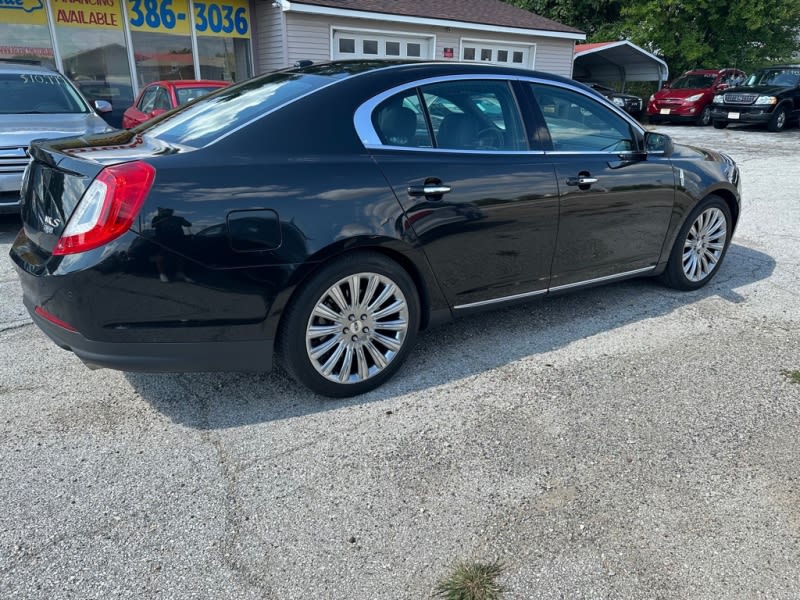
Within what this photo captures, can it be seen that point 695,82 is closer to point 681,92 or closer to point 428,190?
point 681,92

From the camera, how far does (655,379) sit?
139 inches

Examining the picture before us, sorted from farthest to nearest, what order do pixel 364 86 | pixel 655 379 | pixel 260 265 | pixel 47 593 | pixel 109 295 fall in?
pixel 655 379 → pixel 364 86 → pixel 260 265 → pixel 109 295 → pixel 47 593

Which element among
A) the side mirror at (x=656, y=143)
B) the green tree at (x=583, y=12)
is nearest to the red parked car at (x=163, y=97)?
the side mirror at (x=656, y=143)

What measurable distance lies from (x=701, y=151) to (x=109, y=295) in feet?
14.5

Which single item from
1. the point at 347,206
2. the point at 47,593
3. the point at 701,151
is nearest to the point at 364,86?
the point at 347,206

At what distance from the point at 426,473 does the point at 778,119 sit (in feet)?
66.7

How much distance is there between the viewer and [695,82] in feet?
70.0

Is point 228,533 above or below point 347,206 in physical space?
below

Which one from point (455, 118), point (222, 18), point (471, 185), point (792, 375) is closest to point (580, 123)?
point (455, 118)

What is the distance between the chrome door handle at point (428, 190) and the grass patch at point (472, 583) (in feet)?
5.91

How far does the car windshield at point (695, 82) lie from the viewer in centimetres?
Answer: 2097

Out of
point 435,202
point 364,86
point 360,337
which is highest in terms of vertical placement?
point 364,86

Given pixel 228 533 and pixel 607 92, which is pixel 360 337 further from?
pixel 607 92

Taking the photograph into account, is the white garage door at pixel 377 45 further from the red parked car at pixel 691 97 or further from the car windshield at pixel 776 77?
the car windshield at pixel 776 77
